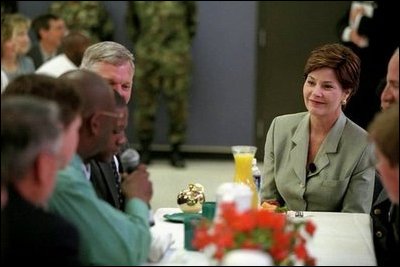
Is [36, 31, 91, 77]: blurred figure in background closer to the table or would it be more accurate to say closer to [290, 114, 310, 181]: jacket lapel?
[290, 114, 310, 181]: jacket lapel

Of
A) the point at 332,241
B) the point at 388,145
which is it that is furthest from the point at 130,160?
the point at 388,145

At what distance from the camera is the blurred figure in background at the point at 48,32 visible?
333 inches

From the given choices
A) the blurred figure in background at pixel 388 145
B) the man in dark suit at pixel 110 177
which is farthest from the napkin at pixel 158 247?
the blurred figure in background at pixel 388 145

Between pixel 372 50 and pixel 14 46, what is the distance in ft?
10.9

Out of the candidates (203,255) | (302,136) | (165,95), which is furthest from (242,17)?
(203,255)

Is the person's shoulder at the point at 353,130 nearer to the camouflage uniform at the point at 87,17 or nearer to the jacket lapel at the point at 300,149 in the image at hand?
the jacket lapel at the point at 300,149

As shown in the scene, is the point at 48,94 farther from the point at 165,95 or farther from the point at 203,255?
the point at 165,95

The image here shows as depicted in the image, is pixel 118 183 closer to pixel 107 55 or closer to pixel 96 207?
pixel 107 55

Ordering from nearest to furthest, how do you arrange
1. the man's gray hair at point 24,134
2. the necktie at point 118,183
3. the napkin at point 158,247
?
the man's gray hair at point 24,134 < the napkin at point 158,247 < the necktie at point 118,183

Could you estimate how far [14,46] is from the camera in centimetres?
807

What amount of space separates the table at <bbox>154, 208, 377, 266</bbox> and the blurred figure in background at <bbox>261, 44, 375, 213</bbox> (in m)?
0.20

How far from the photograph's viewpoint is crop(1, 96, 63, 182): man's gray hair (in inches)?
83.0

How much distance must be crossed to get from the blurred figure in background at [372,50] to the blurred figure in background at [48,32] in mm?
3023

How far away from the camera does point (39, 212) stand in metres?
2.20
